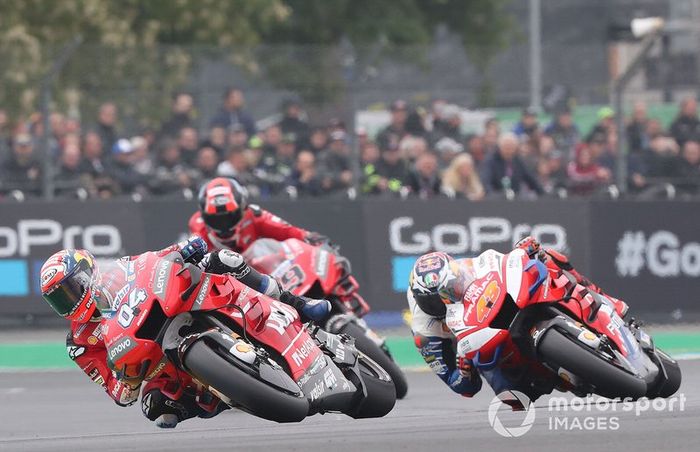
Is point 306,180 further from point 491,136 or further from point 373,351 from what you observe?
point 373,351

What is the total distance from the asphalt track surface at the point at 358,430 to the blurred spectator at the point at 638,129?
4.58 m

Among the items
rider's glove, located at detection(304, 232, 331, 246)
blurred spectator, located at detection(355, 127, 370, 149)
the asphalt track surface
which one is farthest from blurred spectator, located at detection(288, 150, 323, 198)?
the asphalt track surface

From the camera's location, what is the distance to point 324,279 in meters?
9.46

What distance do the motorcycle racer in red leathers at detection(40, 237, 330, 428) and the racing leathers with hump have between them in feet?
2.00

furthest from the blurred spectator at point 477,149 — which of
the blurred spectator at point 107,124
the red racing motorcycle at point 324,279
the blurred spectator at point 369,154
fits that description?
the red racing motorcycle at point 324,279

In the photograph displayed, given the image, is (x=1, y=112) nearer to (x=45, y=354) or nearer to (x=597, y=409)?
(x=45, y=354)

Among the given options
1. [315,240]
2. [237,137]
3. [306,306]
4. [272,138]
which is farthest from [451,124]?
[306,306]

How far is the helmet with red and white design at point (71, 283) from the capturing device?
7.41 metres

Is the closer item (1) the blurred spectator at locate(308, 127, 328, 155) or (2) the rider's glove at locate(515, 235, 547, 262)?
(2) the rider's glove at locate(515, 235, 547, 262)

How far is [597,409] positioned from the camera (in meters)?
8.09

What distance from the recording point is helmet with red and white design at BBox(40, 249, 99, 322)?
Answer: 7414mm

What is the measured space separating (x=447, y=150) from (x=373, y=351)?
5.58 meters

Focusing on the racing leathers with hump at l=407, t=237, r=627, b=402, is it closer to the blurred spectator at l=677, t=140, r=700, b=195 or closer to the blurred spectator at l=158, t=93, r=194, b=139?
the blurred spectator at l=158, t=93, r=194, b=139

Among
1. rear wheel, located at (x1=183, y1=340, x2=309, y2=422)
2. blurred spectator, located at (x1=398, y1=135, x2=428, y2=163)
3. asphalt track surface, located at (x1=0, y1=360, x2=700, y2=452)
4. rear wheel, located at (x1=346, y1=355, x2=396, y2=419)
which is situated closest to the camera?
rear wheel, located at (x1=183, y1=340, x2=309, y2=422)
